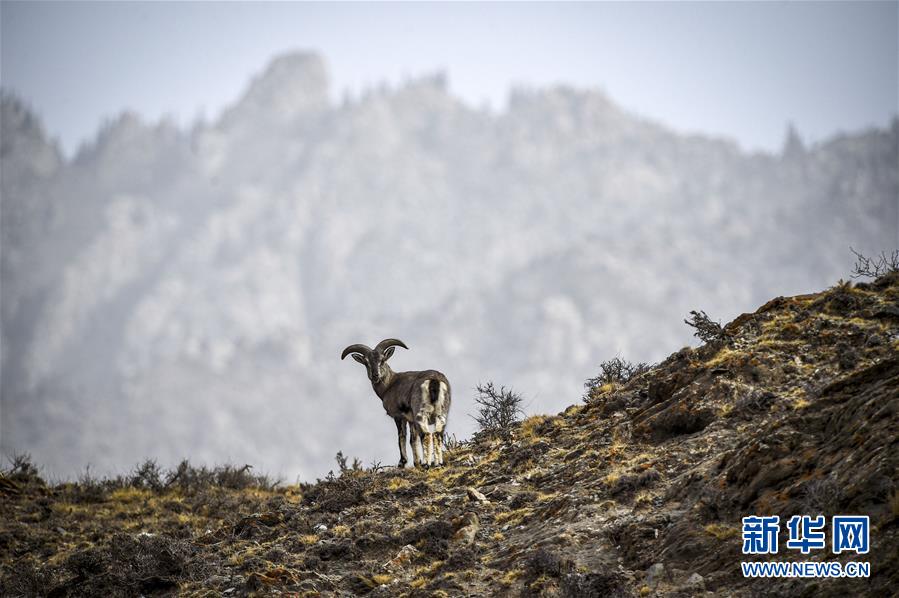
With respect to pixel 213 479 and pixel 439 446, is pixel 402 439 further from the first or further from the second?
pixel 213 479

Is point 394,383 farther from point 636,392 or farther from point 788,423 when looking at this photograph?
point 788,423

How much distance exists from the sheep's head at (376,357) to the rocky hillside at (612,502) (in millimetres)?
2553

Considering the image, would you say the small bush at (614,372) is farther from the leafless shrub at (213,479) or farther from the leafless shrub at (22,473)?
the leafless shrub at (22,473)

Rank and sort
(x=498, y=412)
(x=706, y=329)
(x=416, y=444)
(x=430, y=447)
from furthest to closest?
(x=498, y=412) → (x=416, y=444) → (x=430, y=447) → (x=706, y=329)

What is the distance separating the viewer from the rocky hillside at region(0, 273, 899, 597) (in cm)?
1287

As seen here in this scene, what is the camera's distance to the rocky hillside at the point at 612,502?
1287 centimetres

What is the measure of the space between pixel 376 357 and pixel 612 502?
8696 millimetres

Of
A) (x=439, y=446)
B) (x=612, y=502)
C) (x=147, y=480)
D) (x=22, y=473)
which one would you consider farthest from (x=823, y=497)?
(x=22, y=473)

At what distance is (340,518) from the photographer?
60.3 ft

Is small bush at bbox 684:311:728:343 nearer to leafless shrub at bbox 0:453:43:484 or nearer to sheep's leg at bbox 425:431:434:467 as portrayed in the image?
sheep's leg at bbox 425:431:434:467

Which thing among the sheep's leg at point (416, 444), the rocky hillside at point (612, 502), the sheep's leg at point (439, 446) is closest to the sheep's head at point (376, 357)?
the sheep's leg at point (416, 444)

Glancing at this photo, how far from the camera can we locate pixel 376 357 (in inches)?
888

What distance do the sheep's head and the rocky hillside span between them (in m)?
2.55

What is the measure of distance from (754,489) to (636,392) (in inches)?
245
